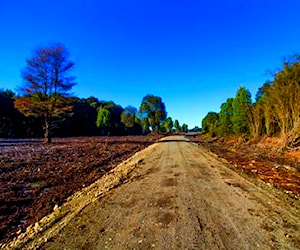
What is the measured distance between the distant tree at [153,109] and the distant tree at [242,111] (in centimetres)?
3564

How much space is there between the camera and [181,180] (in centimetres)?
1005

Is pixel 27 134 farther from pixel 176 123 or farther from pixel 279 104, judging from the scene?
pixel 176 123

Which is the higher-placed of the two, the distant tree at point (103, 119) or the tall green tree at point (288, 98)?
the distant tree at point (103, 119)

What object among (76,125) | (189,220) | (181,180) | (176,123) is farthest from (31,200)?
(176,123)

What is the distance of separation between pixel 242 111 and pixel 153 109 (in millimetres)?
38995

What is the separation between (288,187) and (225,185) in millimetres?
2161

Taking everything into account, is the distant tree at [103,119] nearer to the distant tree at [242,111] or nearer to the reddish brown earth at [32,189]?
the distant tree at [242,111]

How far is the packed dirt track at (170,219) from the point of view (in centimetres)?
454

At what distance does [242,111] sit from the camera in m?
42.4

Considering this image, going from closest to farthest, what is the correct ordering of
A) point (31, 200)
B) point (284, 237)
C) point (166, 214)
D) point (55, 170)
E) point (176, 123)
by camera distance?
point (284, 237)
point (166, 214)
point (31, 200)
point (55, 170)
point (176, 123)

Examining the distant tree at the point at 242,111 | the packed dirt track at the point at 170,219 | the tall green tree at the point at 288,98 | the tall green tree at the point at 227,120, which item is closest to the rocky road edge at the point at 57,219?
the packed dirt track at the point at 170,219

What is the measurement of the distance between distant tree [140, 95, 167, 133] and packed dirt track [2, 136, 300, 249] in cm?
6970

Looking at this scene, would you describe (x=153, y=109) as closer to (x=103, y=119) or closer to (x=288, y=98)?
(x=103, y=119)

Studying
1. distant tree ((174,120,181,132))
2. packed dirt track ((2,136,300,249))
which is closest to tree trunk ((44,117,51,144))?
packed dirt track ((2,136,300,249))
